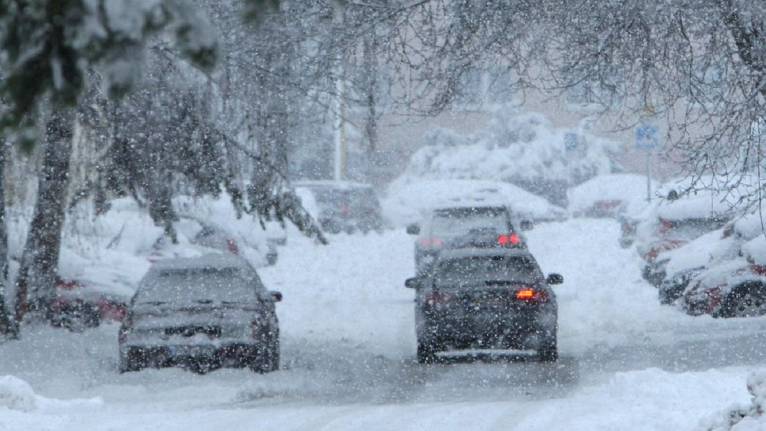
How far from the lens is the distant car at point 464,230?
25656 millimetres

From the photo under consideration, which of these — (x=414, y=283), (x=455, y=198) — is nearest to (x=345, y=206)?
(x=455, y=198)

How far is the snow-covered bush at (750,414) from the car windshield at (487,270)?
794 cm

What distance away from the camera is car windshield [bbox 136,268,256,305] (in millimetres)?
15516

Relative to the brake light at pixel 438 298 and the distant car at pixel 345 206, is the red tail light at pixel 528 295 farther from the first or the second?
A: the distant car at pixel 345 206

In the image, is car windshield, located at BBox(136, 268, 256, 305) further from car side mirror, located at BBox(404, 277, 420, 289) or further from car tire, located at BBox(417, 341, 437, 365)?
car side mirror, located at BBox(404, 277, 420, 289)

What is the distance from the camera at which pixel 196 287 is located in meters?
15.7

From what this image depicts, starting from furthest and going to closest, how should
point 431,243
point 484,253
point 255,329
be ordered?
point 431,243, point 484,253, point 255,329

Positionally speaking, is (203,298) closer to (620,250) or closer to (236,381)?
(236,381)

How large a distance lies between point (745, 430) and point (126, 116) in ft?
33.7

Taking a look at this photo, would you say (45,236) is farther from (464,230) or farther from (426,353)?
(464,230)

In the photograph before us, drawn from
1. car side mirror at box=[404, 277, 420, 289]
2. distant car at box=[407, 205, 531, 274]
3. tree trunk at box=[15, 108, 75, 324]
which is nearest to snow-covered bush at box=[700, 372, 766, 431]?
car side mirror at box=[404, 277, 420, 289]

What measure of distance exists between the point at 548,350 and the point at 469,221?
Result: 32.6 ft

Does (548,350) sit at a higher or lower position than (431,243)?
lower

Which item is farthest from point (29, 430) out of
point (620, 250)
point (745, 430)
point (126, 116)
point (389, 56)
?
point (620, 250)
